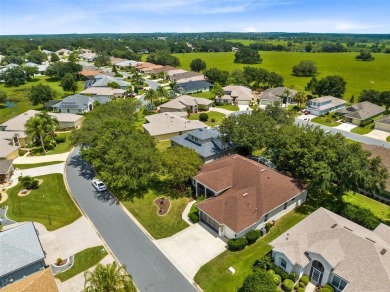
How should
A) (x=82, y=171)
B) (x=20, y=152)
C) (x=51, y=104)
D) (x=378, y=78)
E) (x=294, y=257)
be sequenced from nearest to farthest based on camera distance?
(x=294, y=257)
(x=82, y=171)
(x=20, y=152)
(x=51, y=104)
(x=378, y=78)

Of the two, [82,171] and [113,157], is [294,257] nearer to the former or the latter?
[113,157]

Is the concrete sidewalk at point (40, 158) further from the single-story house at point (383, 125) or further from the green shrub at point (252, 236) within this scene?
the single-story house at point (383, 125)

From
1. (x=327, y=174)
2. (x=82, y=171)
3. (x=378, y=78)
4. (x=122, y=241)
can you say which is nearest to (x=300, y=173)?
(x=327, y=174)

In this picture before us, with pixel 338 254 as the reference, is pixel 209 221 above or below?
below

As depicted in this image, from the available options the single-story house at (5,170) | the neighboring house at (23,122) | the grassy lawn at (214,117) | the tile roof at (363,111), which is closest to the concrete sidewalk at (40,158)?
the single-story house at (5,170)

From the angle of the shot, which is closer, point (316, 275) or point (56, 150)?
point (316, 275)

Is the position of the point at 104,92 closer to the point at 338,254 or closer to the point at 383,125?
the point at 383,125

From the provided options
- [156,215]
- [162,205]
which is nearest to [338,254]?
[156,215]
